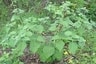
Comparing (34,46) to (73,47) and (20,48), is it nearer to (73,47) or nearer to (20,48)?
(20,48)

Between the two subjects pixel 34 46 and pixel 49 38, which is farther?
pixel 49 38

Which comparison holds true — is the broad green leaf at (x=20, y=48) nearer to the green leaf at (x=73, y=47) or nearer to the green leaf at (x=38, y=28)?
the green leaf at (x=38, y=28)

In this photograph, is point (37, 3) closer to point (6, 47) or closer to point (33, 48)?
point (6, 47)

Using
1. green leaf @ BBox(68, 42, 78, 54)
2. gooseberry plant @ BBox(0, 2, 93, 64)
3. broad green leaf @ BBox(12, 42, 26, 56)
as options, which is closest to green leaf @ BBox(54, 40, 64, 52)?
gooseberry plant @ BBox(0, 2, 93, 64)

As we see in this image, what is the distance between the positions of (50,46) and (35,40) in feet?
0.68

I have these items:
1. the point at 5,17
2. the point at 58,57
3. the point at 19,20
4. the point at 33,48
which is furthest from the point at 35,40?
the point at 5,17

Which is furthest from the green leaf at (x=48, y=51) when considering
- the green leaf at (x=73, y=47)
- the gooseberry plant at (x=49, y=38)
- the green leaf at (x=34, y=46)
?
the green leaf at (x=73, y=47)

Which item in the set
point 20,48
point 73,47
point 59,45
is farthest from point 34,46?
point 73,47

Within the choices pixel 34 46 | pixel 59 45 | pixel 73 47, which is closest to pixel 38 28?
pixel 34 46

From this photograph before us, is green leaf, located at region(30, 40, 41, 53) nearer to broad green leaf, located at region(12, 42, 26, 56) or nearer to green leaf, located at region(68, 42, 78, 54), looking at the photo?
broad green leaf, located at region(12, 42, 26, 56)

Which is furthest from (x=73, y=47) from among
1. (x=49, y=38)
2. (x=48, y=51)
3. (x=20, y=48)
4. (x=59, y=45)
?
(x=20, y=48)

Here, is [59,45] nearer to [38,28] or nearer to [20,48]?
[38,28]

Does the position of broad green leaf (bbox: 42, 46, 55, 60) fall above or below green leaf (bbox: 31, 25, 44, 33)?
below

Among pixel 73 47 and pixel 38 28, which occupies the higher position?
pixel 38 28
